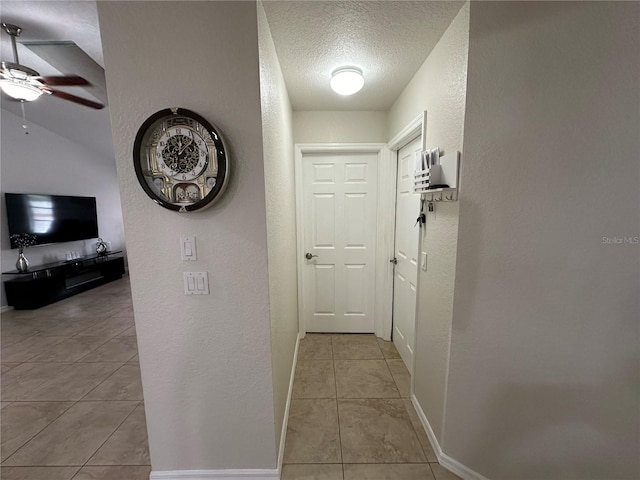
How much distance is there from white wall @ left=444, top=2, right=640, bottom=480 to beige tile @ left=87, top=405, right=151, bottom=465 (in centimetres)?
189

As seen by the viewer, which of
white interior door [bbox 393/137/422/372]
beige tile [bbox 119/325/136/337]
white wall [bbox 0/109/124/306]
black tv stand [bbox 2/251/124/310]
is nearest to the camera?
white interior door [bbox 393/137/422/372]

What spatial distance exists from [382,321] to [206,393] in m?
1.94

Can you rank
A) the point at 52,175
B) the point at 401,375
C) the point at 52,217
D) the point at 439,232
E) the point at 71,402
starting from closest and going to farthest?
the point at 439,232 → the point at 71,402 → the point at 401,375 → the point at 52,217 → the point at 52,175

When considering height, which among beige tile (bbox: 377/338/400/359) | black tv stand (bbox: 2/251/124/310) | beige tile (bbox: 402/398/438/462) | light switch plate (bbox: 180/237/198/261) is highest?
light switch plate (bbox: 180/237/198/261)

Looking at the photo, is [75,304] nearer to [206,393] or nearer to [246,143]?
[206,393]

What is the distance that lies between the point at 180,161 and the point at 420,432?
2.08 metres

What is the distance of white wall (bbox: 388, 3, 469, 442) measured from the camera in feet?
4.13

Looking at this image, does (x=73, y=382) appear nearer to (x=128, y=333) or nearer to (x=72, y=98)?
(x=128, y=333)

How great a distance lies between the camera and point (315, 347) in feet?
8.69

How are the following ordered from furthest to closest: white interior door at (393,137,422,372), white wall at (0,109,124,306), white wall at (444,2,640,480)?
white wall at (0,109,124,306), white interior door at (393,137,422,372), white wall at (444,2,640,480)

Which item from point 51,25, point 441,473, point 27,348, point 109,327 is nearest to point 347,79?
point 51,25

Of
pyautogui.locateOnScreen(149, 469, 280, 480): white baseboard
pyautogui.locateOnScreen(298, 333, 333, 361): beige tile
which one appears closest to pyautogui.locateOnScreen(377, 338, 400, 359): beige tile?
pyautogui.locateOnScreen(298, 333, 333, 361): beige tile

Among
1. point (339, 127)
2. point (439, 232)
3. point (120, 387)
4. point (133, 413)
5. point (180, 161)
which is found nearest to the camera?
point (180, 161)

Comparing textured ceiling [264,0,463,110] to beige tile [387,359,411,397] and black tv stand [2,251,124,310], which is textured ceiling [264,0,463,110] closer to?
beige tile [387,359,411,397]
